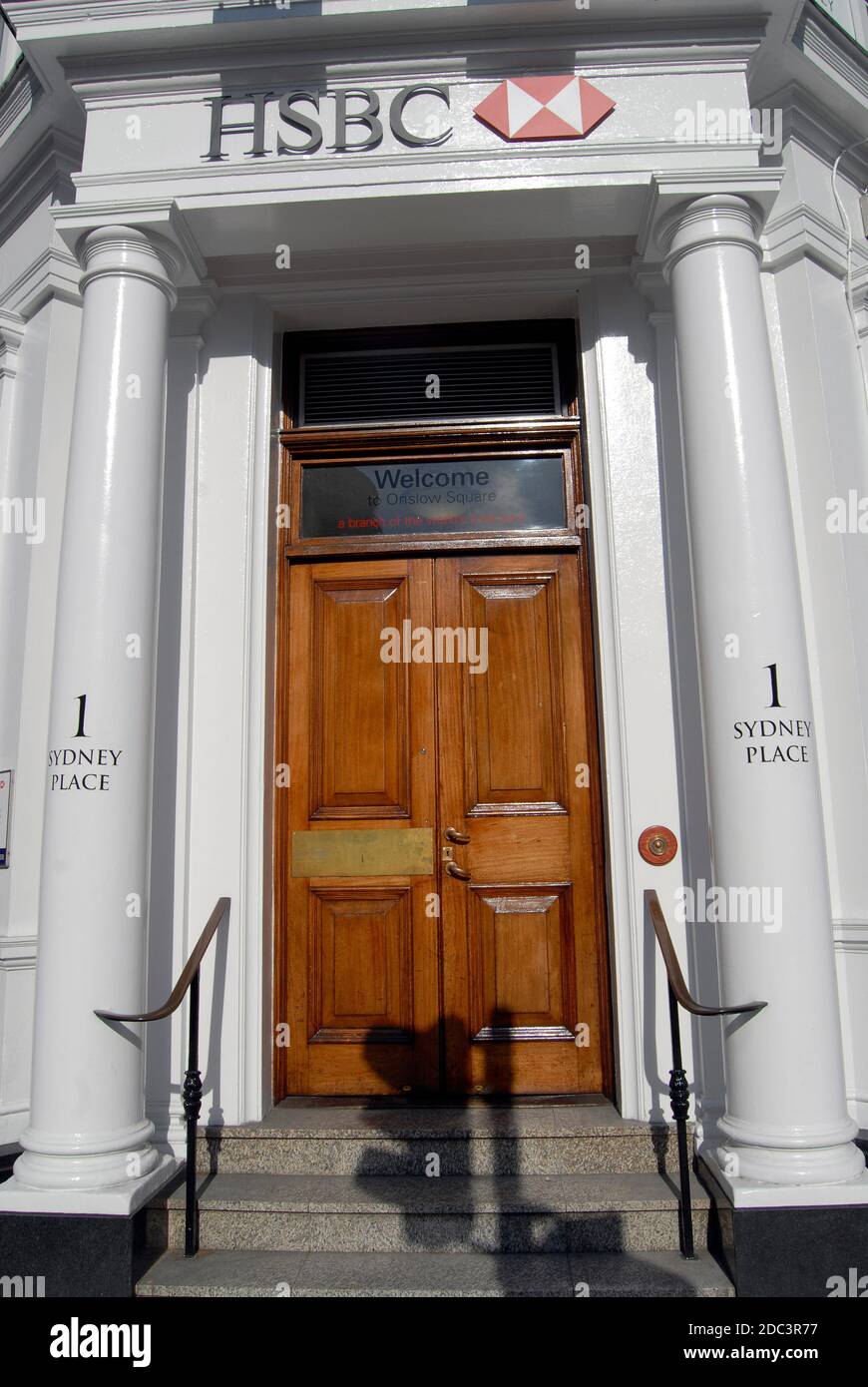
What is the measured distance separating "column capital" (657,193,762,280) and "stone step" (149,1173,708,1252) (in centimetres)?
367

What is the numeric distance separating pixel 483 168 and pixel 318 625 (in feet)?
6.94

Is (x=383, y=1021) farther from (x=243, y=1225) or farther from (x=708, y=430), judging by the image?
(x=708, y=430)

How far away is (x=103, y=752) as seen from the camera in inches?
137

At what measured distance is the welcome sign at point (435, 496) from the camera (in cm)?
460

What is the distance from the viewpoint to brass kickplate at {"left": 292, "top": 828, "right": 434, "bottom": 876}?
4340 mm

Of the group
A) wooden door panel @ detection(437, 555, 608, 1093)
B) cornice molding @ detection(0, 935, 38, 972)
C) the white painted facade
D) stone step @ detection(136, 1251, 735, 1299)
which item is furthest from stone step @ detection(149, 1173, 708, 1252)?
cornice molding @ detection(0, 935, 38, 972)

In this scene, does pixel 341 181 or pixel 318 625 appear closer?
pixel 341 181

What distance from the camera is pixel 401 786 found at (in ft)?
14.4

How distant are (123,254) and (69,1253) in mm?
3757

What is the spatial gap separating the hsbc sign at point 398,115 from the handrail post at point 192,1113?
3.42 metres

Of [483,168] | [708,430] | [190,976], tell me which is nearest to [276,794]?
[190,976]

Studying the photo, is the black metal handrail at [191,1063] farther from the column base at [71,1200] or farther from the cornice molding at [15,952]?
the cornice molding at [15,952]

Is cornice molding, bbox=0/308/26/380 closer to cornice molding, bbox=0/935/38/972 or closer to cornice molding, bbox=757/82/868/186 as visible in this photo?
cornice molding, bbox=0/935/38/972
